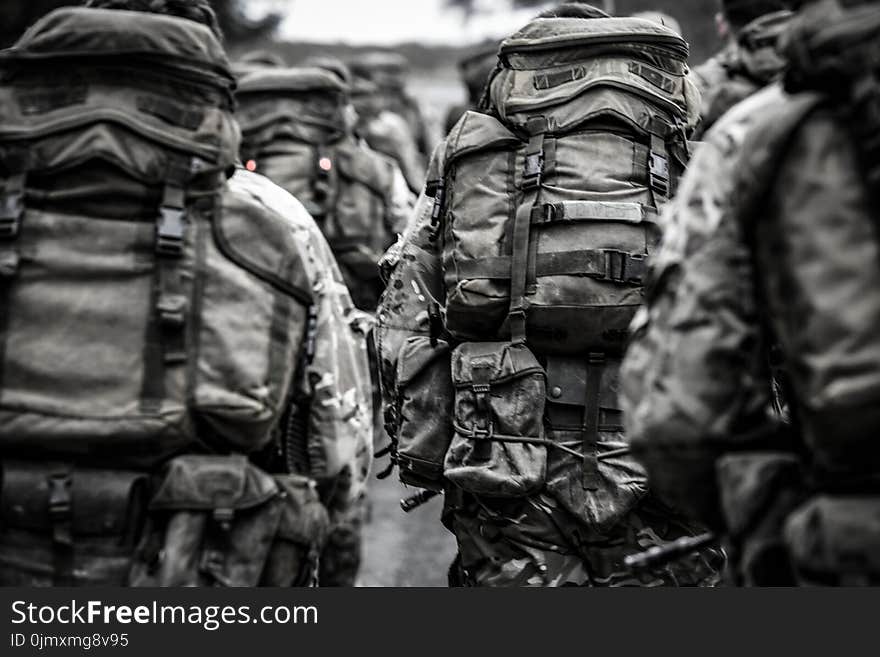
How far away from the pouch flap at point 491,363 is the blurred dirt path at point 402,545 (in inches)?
135

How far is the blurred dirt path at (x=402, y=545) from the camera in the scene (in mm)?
8430

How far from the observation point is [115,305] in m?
3.91

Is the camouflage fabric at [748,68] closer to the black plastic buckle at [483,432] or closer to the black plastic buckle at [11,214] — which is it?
the black plastic buckle at [483,432]

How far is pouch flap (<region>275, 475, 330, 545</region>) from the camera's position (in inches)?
166

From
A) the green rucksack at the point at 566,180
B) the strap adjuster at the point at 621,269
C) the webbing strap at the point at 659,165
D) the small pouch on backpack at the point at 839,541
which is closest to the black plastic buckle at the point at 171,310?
the green rucksack at the point at 566,180

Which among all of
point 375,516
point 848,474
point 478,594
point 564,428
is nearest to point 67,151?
point 478,594

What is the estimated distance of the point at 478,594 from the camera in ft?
12.2

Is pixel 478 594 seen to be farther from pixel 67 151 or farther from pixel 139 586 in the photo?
pixel 67 151

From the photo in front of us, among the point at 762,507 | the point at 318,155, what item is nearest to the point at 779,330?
the point at 762,507

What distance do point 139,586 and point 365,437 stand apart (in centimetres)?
110

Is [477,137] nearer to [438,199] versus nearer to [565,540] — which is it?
[438,199]

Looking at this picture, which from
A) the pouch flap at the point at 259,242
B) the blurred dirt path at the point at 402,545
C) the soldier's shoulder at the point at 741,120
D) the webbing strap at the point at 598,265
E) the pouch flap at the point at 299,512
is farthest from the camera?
the blurred dirt path at the point at 402,545

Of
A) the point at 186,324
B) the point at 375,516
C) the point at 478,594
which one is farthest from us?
the point at 375,516

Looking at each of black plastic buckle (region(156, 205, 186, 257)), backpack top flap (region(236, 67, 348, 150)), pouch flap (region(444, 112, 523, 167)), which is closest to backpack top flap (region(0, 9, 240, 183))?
black plastic buckle (region(156, 205, 186, 257))
